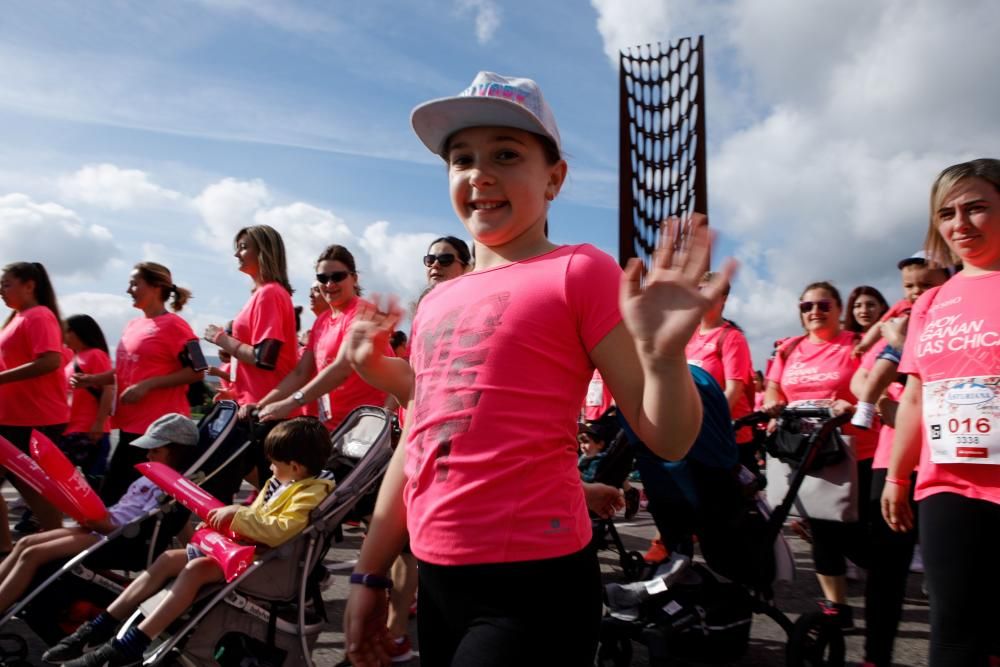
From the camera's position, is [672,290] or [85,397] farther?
[85,397]

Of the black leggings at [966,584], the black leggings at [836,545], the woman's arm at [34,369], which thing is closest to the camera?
the black leggings at [966,584]

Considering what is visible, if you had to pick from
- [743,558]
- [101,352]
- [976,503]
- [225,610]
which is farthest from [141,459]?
[976,503]

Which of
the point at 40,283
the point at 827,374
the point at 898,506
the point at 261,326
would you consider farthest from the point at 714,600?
the point at 40,283

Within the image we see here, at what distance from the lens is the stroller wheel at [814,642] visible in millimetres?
3160

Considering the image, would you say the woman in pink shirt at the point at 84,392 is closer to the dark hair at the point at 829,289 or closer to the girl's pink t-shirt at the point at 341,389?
the girl's pink t-shirt at the point at 341,389

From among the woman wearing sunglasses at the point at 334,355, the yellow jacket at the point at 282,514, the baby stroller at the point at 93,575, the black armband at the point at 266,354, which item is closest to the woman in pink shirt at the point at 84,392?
the black armband at the point at 266,354

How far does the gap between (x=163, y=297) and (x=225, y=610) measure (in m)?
2.56

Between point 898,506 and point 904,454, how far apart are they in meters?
0.19

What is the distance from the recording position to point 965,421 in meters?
2.11

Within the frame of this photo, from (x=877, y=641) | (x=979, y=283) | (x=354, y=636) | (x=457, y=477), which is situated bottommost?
(x=877, y=641)

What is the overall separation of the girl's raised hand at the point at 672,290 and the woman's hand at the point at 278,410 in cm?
283

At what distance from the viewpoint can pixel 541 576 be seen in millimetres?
1316

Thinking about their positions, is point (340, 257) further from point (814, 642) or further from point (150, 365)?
point (814, 642)

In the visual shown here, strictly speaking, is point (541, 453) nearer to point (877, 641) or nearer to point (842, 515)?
point (877, 641)
